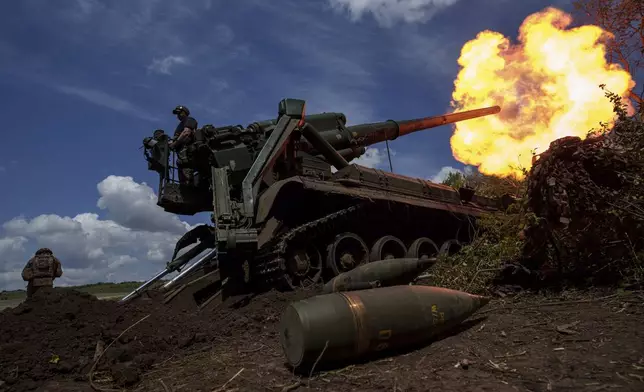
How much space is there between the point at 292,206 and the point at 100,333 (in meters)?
5.23

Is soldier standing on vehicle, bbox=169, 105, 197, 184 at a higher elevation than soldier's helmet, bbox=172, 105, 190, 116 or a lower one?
lower

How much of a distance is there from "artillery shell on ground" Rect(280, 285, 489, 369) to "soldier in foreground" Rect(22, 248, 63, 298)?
8.61 m

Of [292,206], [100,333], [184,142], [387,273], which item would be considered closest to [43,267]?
[184,142]

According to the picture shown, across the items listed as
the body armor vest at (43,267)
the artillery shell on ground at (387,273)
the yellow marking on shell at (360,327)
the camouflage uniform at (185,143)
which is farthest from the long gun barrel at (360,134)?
the yellow marking on shell at (360,327)

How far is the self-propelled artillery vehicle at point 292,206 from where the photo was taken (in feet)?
32.6

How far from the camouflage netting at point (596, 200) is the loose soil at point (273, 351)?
0.97 meters

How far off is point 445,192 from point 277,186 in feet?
21.5

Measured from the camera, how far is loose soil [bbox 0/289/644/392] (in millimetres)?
4289

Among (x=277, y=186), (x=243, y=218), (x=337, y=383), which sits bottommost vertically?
(x=337, y=383)

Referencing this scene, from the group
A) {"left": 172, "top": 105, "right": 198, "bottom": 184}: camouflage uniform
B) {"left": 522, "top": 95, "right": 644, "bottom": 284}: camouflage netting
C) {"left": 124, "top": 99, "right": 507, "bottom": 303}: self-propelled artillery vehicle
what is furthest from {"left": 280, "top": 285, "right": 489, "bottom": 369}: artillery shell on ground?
{"left": 172, "top": 105, "right": 198, "bottom": 184}: camouflage uniform

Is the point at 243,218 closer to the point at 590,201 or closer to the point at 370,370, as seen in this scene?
the point at 370,370

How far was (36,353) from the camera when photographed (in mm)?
6523

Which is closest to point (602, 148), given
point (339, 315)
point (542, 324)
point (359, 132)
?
point (542, 324)

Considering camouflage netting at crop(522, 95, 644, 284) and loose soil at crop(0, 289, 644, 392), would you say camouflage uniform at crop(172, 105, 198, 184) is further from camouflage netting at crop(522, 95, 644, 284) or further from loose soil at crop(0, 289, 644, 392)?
camouflage netting at crop(522, 95, 644, 284)
